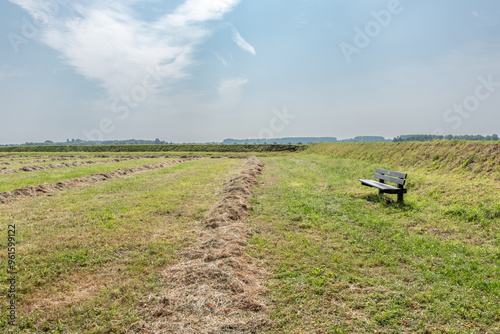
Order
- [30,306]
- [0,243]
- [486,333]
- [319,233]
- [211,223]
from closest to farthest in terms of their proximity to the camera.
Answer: [486,333] < [30,306] < [0,243] < [319,233] < [211,223]

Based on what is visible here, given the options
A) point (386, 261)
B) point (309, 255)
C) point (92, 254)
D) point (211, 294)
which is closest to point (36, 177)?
point (92, 254)

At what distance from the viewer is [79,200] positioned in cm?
1291

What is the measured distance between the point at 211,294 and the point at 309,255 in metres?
2.72

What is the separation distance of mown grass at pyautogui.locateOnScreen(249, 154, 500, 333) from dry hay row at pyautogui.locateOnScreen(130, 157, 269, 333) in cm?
40

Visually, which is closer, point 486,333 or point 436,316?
point 486,333

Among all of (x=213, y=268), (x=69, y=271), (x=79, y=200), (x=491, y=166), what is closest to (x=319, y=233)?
(x=213, y=268)

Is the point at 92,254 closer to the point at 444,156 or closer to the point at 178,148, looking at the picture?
the point at 444,156

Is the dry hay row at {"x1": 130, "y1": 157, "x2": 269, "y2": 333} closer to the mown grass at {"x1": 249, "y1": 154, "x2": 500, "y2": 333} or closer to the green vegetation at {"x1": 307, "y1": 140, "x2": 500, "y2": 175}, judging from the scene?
the mown grass at {"x1": 249, "y1": 154, "x2": 500, "y2": 333}

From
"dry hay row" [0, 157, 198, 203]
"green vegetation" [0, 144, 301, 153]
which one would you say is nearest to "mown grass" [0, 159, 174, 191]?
"dry hay row" [0, 157, 198, 203]

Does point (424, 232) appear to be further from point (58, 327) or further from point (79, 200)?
point (79, 200)

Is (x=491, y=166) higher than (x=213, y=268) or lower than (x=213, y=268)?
higher

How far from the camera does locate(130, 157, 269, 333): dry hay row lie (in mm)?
4223

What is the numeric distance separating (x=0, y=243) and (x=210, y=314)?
7072 millimetres

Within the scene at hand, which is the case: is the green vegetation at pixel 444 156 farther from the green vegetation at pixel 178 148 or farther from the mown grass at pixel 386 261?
the green vegetation at pixel 178 148
